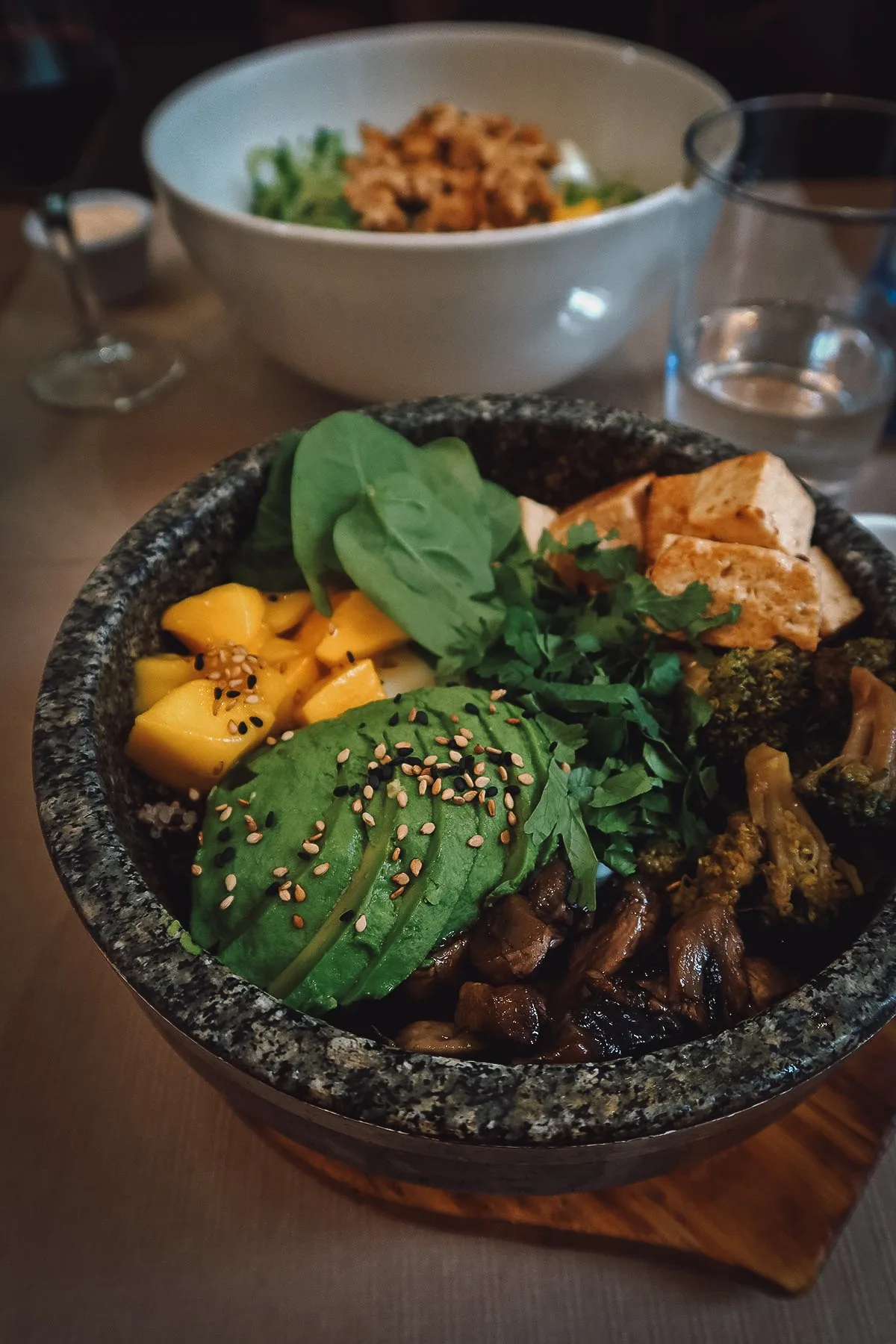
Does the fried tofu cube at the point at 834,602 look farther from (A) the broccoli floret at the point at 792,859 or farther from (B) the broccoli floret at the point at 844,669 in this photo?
(A) the broccoli floret at the point at 792,859

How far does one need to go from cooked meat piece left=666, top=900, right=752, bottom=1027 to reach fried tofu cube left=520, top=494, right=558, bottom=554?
22.7 inches

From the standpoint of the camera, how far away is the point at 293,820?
1.01 metres

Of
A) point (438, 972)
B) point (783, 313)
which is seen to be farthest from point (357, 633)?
point (783, 313)

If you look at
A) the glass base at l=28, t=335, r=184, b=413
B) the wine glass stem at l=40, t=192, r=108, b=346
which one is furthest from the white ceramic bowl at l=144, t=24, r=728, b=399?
the glass base at l=28, t=335, r=184, b=413

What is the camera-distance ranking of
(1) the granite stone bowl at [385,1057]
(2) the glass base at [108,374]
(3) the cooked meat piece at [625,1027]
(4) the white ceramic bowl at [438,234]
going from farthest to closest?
1. (2) the glass base at [108,374]
2. (4) the white ceramic bowl at [438,234]
3. (3) the cooked meat piece at [625,1027]
4. (1) the granite stone bowl at [385,1057]

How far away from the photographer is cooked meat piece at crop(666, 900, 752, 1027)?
0.91 m

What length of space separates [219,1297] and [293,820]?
1.56ft

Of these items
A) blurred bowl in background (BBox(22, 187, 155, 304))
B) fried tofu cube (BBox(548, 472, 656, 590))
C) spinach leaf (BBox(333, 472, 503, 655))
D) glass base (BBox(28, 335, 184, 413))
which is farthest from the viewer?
blurred bowl in background (BBox(22, 187, 155, 304))

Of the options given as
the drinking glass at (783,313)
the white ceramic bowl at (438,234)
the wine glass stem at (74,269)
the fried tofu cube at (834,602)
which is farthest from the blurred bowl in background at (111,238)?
the fried tofu cube at (834,602)

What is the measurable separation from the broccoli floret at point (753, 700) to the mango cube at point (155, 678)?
23.5 inches

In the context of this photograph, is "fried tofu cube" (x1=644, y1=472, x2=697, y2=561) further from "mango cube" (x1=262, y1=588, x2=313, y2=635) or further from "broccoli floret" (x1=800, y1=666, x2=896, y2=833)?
"mango cube" (x1=262, y1=588, x2=313, y2=635)

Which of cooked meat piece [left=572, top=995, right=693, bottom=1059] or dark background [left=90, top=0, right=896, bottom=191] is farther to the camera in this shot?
dark background [left=90, top=0, right=896, bottom=191]

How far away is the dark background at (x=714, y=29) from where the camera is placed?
365cm

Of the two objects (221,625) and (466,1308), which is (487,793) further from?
(466,1308)
